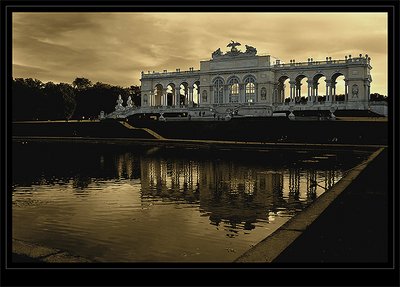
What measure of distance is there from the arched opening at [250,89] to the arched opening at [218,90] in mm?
5886

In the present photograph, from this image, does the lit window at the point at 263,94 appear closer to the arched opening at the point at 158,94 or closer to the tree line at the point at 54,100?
the arched opening at the point at 158,94

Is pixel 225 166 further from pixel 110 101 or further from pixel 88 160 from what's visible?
pixel 110 101

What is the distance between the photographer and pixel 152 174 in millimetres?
26031

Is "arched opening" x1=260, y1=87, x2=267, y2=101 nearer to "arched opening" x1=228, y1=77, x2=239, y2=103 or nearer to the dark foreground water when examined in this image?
"arched opening" x1=228, y1=77, x2=239, y2=103

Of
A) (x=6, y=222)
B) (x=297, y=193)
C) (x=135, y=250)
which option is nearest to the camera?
(x=6, y=222)

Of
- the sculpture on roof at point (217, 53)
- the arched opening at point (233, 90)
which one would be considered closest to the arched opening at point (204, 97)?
the arched opening at point (233, 90)

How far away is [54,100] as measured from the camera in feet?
319

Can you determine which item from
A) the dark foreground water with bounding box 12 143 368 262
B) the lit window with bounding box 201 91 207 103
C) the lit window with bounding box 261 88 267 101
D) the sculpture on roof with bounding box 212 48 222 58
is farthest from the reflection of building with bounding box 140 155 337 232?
the lit window with bounding box 201 91 207 103

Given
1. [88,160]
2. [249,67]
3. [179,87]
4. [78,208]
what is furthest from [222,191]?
[179,87]

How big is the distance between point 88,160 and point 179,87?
7864cm

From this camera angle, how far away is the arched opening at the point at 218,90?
104000 mm

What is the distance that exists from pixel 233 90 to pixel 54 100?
40146mm

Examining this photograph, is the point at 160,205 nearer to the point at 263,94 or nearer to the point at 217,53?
the point at 263,94

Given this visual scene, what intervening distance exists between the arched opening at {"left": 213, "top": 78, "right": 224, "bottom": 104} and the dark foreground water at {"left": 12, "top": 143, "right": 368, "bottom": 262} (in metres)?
74.5
